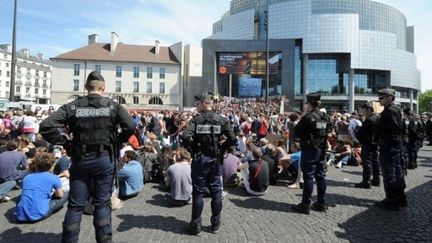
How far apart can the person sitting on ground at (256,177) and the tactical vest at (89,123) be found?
404cm

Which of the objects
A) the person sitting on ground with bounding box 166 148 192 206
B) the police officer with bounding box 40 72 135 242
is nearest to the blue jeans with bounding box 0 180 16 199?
the person sitting on ground with bounding box 166 148 192 206

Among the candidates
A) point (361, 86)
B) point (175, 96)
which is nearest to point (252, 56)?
point (175, 96)

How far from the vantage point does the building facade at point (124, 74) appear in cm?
6091

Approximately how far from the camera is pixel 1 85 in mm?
88062

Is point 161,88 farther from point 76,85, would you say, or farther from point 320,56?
point 320,56

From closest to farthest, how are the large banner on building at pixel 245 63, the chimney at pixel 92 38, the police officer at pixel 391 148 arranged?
the police officer at pixel 391 148
the large banner on building at pixel 245 63
the chimney at pixel 92 38

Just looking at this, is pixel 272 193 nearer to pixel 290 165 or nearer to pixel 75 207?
pixel 290 165

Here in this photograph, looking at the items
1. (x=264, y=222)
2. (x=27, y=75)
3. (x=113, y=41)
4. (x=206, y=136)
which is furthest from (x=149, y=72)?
(x=206, y=136)

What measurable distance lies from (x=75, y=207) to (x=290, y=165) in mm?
5952

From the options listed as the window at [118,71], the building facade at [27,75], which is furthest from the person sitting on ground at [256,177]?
the building facade at [27,75]

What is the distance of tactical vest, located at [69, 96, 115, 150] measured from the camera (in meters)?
3.71

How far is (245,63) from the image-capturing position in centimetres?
5950

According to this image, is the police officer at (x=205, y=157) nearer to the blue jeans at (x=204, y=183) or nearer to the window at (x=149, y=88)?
the blue jeans at (x=204, y=183)

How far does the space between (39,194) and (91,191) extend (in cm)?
215
